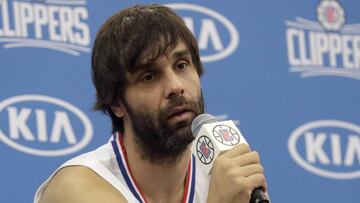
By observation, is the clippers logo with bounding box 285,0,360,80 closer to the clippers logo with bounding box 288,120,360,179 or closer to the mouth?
the clippers logo with bounding box 288,120,360,179

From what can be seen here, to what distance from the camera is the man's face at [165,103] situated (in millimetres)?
2346

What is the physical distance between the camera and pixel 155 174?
2604mm

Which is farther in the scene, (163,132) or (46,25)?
(46,25)

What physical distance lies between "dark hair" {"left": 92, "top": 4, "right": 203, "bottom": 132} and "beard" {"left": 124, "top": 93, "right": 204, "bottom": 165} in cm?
8

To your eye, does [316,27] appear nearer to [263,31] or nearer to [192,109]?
[263,31]

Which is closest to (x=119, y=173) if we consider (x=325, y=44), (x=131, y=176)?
(x=131, y=176)

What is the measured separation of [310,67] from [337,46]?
0.42 ft

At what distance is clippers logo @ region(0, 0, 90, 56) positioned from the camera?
3.13 m

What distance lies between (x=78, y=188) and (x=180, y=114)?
0.31m

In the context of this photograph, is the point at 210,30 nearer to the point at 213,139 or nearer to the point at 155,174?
the point at 155,174

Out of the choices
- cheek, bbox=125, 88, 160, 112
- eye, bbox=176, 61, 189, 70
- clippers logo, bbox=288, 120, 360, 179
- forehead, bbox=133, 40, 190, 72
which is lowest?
clippers logo, bbox=288, 120, 360, 179

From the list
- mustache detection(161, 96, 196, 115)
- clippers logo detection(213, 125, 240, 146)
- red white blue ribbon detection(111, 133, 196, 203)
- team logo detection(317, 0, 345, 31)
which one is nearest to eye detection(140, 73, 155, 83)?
mustache detection(161, 96, 196, 115)

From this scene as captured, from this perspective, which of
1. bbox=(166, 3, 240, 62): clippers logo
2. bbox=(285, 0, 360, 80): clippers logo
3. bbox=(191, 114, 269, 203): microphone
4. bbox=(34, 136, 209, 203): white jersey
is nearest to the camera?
bbox=(191, 114, 269, 203): microphone

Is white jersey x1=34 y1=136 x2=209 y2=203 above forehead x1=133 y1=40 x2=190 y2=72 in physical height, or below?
below
